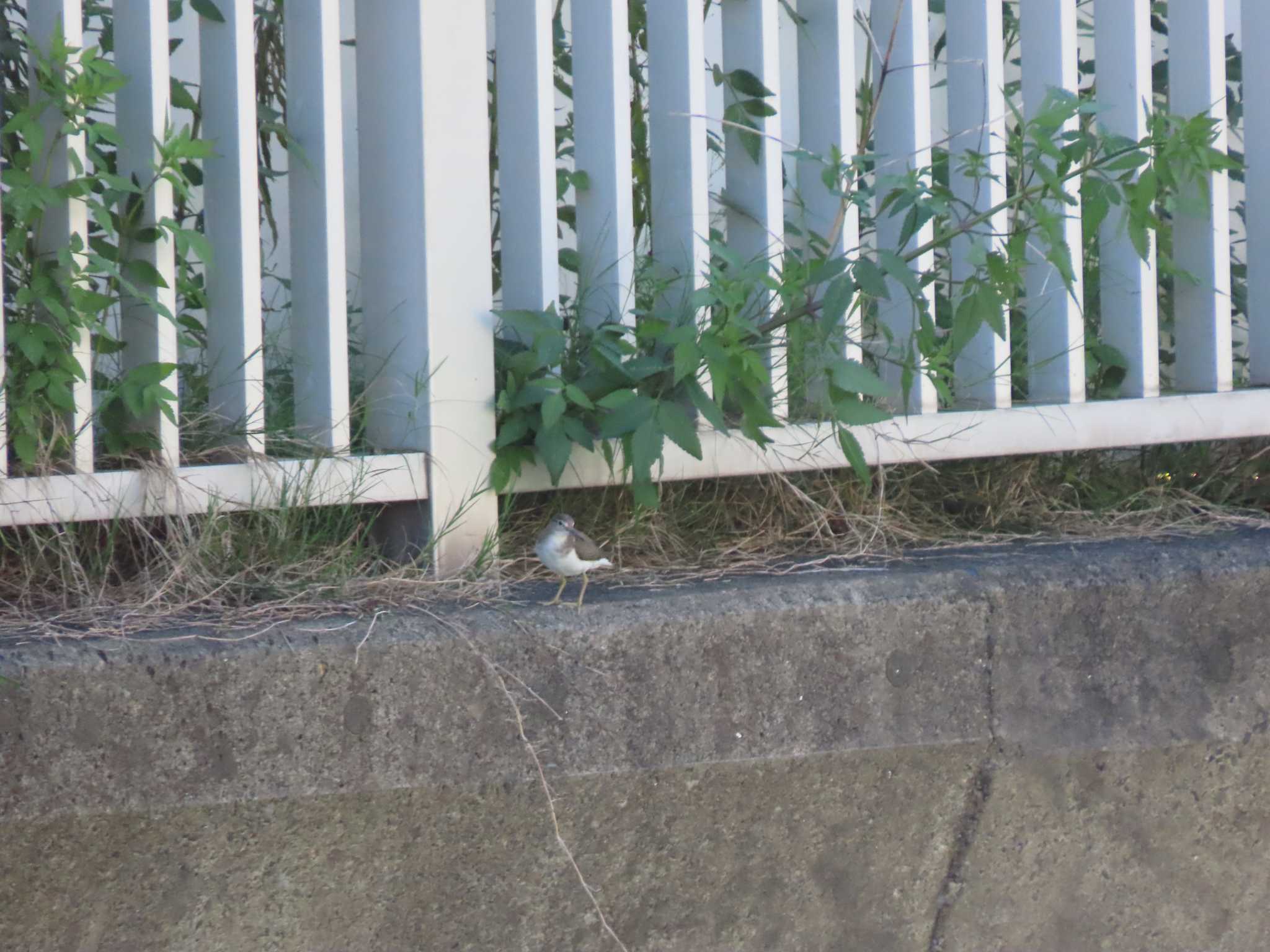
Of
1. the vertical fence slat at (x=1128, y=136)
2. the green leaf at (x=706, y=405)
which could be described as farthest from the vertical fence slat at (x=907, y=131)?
the green leaf at (x=706, y=405)

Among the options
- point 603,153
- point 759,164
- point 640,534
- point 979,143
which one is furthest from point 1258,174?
point 640,534

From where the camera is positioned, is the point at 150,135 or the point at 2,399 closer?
the point at 2,399

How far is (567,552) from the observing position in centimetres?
232

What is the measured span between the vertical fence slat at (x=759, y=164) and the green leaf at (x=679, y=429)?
348mm

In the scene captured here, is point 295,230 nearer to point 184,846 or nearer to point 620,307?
point 620,307

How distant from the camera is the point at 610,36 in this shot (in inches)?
99.4

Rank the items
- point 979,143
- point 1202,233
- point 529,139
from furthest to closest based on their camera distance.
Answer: point 1202,233 < point 979,143 < point 529,139

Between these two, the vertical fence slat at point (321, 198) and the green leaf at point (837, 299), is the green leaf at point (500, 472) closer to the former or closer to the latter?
the vertical fence slat at point (321, 198)

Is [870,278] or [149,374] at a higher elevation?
[870,278]

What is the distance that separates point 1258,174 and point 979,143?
0.77 meters

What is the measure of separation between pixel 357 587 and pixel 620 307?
0.74 meters

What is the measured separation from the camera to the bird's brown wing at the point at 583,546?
7.61 feet

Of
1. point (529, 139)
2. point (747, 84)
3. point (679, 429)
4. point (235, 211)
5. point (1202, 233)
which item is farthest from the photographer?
point (1202, 233)

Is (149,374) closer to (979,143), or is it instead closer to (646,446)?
(646,446)
